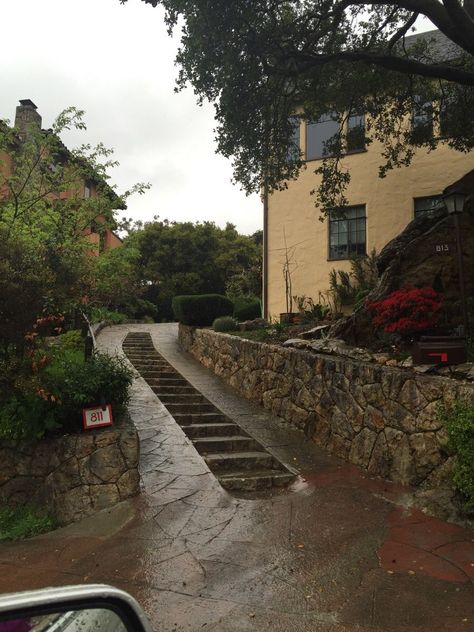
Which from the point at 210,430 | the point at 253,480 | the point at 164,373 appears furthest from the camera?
the point at 164,373

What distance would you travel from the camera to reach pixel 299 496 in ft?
18.4

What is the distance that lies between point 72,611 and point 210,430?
21.6 feet

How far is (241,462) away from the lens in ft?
21.5

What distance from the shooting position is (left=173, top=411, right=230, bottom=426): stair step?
8.05 meters

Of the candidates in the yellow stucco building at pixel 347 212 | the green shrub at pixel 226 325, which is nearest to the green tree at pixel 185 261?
the yellow stucco building at pixel 347 212

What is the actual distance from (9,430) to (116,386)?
1387 mm

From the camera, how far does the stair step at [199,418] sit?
26.4ft

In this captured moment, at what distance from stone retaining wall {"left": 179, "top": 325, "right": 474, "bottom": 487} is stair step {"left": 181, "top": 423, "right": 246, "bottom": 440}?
1.17 metres

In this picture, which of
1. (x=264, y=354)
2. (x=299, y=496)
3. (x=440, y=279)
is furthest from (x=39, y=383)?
(x=440, y=279)

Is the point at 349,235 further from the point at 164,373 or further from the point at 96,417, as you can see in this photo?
the point at 96,417

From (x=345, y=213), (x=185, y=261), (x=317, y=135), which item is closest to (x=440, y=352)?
(x=345, y=213)

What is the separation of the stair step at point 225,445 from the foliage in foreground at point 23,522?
2177 millimetres

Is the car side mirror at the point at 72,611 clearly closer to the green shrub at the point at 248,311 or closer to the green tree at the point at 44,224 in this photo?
the green tree at the point at 44,224

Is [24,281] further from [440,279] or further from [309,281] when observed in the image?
[309,281]
